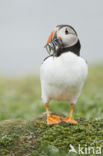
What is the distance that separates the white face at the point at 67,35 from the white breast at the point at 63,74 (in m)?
0.19

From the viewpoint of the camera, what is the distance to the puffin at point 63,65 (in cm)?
589

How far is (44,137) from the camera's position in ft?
18.4

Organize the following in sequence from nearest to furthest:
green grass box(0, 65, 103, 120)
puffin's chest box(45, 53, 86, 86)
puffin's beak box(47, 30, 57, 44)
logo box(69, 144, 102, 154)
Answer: logo box(69, 144, 102, 154) → puffin's chest box(45, 53, 86, 86) → puffin's beak box(47, 30, 57, 44) → green grass box(0, 65, 103, 120)

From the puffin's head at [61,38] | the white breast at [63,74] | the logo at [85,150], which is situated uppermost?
the puffin's head at [61,38]

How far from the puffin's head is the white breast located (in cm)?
17

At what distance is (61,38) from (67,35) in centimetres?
11

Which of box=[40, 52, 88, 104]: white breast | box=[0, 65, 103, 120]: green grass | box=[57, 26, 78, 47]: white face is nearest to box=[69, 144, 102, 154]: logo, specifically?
box=[40, 52, 88, 104]: white breast

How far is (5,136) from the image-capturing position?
18.1ft

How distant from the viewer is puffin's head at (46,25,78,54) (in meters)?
5.98

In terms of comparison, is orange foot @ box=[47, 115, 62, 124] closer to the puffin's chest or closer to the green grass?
the puffin's chest

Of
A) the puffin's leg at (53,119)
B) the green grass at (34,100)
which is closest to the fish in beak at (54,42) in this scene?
the puffin's leg at (53,119)

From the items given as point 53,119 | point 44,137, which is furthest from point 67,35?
point 44,137

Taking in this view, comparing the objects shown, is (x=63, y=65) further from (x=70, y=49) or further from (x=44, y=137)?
(x=44, y=137)

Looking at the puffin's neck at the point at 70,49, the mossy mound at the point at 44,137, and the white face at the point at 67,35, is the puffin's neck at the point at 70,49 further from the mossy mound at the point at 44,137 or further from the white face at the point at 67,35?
the mossy mound at the point at 44,137
